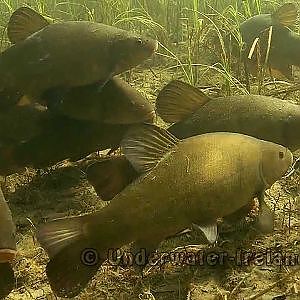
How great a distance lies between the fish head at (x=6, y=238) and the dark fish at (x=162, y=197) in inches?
7.5

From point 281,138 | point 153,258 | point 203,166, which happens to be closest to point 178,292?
point 153,258

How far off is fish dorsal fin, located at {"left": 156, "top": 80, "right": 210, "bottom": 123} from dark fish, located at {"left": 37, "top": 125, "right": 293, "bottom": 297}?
0.89m

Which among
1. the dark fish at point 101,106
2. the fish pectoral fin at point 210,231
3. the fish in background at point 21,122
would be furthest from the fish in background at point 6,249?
the dark fish at point 101,106

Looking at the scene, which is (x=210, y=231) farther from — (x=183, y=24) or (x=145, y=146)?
(x=183, y=24)

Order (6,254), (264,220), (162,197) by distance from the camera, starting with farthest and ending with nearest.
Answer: (264,220) → (162,197) → (6,254)

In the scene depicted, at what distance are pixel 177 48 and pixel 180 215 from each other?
21.9 feet

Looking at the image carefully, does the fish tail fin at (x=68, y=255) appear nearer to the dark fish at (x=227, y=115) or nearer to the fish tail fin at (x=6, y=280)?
the fish tail fin at (x=6, y=280)

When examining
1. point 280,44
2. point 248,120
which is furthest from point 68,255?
point 280,44

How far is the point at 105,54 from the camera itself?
446 centimetres

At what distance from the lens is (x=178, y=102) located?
162 inches

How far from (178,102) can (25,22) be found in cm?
186

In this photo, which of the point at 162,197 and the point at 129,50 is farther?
the point at 129,50

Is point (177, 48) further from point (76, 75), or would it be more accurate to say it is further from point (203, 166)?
point (203, 166)

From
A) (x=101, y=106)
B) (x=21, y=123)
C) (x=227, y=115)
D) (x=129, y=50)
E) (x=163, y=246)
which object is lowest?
(x=163, y=246)
